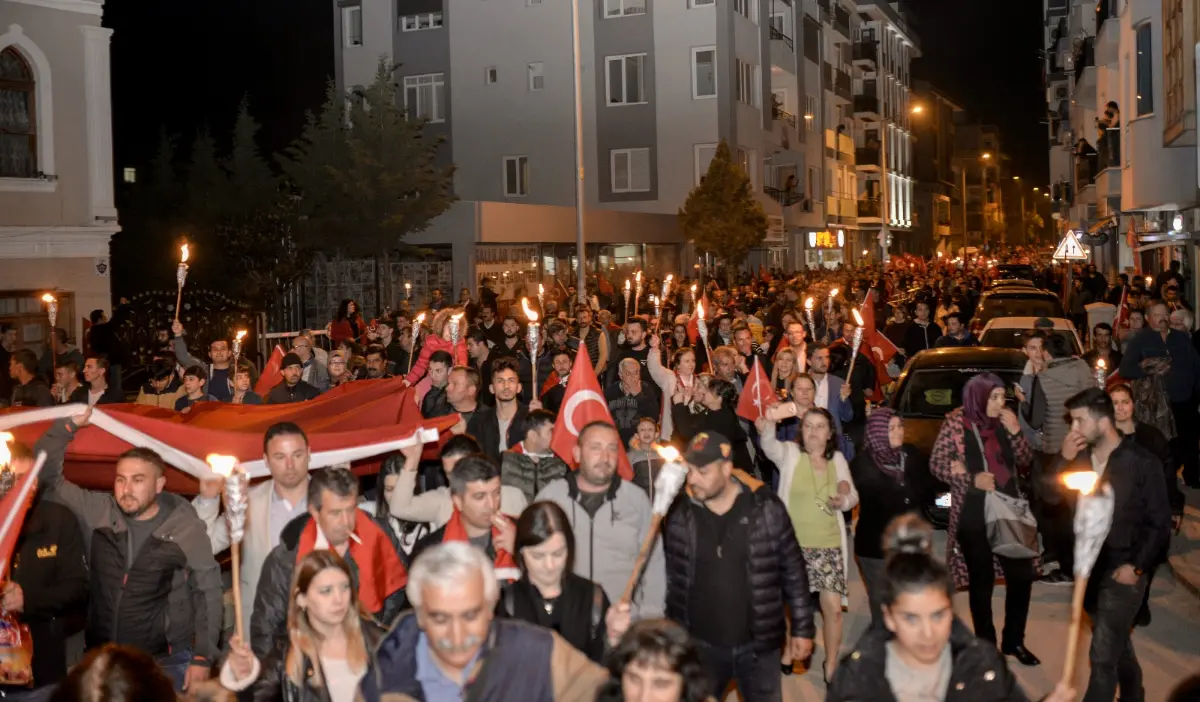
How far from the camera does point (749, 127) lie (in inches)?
1989

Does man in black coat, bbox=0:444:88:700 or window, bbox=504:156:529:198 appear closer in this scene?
man in black coat, bbox=0:444:88:700

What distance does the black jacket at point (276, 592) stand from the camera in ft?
19.2

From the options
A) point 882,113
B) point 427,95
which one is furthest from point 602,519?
point 882,113

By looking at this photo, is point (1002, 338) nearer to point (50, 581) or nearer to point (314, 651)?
point (50, 581)

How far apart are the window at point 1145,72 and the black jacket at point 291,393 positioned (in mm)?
20738

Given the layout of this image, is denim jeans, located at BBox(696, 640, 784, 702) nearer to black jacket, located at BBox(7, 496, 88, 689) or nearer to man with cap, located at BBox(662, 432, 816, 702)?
man with cap, located at BBox(662, 432, 816, 702)

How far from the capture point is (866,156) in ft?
252

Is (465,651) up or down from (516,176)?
down

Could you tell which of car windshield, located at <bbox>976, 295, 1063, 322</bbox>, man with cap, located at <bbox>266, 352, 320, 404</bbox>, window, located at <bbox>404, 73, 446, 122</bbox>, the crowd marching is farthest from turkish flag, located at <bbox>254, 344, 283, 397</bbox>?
window, located at <bbox>404, 73, 446, 122</bbox>

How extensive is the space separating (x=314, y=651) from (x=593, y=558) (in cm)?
198

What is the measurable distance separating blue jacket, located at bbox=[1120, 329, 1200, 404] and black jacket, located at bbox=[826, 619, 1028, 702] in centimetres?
997

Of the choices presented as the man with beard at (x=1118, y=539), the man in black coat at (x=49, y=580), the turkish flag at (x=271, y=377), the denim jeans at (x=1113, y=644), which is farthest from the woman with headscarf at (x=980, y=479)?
the turkish flag at (x=271, y=377)

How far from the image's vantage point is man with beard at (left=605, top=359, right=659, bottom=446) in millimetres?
11836

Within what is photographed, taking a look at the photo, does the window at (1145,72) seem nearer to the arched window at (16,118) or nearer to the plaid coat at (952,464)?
the arched window at (16,118)
